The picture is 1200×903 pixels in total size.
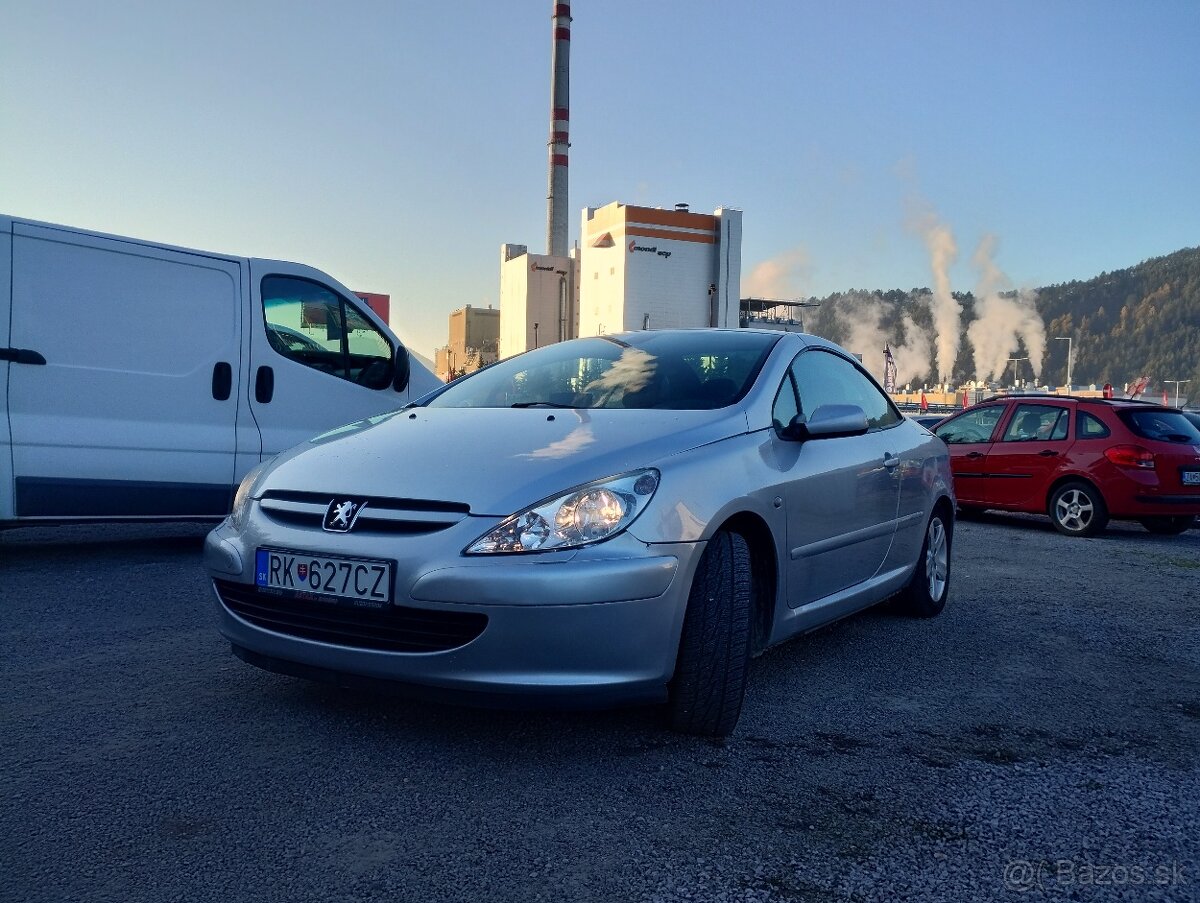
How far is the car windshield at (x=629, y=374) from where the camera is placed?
3676mm

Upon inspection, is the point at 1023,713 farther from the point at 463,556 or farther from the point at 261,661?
the point at 261,661

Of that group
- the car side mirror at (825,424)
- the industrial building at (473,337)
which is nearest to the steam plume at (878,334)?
the industrial building at (473,337)

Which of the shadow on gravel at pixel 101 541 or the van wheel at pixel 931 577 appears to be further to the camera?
the shadow on gravel at pixel 101 541

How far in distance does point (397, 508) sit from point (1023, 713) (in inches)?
91.0

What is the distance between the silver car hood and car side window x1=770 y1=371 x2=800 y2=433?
0.22 m

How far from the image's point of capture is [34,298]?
5.62 metres

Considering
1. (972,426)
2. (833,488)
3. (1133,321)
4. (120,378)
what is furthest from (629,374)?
(1133,321)

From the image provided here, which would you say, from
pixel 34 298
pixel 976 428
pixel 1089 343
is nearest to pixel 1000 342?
pixel 1089 343

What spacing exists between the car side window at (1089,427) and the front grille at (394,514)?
27.5 feet

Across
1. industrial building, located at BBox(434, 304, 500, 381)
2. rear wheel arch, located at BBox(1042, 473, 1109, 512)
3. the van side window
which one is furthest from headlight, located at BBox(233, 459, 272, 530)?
industrial building, located at BBox(434, 304, 500, 381)

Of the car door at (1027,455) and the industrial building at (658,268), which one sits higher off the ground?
the industrial building at (658,268)

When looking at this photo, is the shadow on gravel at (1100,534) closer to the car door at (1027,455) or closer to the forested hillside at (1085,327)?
the car door at (1027,455)

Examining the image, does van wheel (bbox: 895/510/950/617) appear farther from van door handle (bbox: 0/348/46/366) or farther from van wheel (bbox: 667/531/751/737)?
van door handle (bbox: 0/348/46/366)

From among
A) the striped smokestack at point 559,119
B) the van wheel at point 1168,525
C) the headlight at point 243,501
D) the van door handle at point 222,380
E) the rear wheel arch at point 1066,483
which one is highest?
the striped smokestack at point 559,119
